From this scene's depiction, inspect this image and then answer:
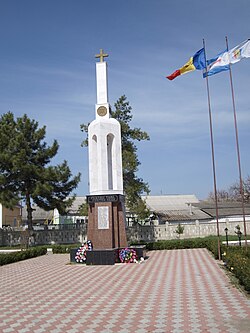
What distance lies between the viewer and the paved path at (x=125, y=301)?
581cm

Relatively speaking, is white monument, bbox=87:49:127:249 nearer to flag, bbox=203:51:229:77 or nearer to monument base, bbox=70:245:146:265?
monument base, bbox=70:245:146:265

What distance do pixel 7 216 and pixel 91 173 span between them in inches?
1170

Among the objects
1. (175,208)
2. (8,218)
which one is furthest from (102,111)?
(8,218)

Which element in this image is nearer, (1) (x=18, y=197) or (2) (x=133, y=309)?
(2) (x=133, y=309)

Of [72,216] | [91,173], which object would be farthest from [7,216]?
[91,173]

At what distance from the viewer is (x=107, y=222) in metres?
14.9

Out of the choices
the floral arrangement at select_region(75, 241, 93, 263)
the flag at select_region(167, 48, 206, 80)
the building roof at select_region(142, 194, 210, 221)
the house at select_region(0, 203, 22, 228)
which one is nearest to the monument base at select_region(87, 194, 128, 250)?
the floral arrangement at select_region(75, 241, 93, 263)

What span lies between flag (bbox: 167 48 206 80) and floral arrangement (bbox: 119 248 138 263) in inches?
277

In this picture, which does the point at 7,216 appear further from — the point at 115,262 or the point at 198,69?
the point at 198,69

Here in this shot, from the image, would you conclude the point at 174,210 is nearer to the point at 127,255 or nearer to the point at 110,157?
the point at 110,157

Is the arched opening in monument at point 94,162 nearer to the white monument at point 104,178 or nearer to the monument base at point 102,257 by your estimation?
the white monument at point 104,178

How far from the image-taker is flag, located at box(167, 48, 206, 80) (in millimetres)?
14555

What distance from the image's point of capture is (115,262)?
14.4 m

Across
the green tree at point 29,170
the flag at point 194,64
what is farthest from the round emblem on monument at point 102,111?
the green tree at point 29,170
